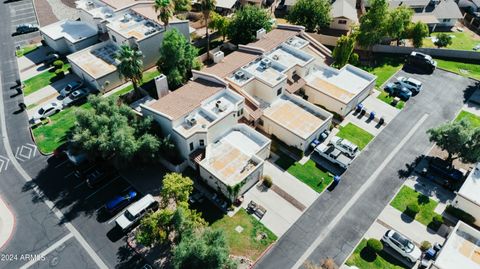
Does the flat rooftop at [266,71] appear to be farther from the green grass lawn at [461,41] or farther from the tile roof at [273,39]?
the green grass lawn at [461,41]

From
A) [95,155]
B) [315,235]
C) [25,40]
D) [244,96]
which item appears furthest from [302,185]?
[25,40]

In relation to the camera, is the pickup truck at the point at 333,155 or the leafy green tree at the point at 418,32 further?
the leafy green tree at the point at 418,32

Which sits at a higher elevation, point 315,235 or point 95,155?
point 95,155

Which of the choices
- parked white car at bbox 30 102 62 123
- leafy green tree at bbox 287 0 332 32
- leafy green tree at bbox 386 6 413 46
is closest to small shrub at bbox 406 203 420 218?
leafy green tree at bbox 386 6 413 46

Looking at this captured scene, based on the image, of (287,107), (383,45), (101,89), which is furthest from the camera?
(383,45)

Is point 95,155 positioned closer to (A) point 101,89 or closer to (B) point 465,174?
(A) point 101,89

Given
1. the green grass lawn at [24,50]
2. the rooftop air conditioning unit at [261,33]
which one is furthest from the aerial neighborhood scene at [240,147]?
the rooftop air conditioning unit at [261,33]
